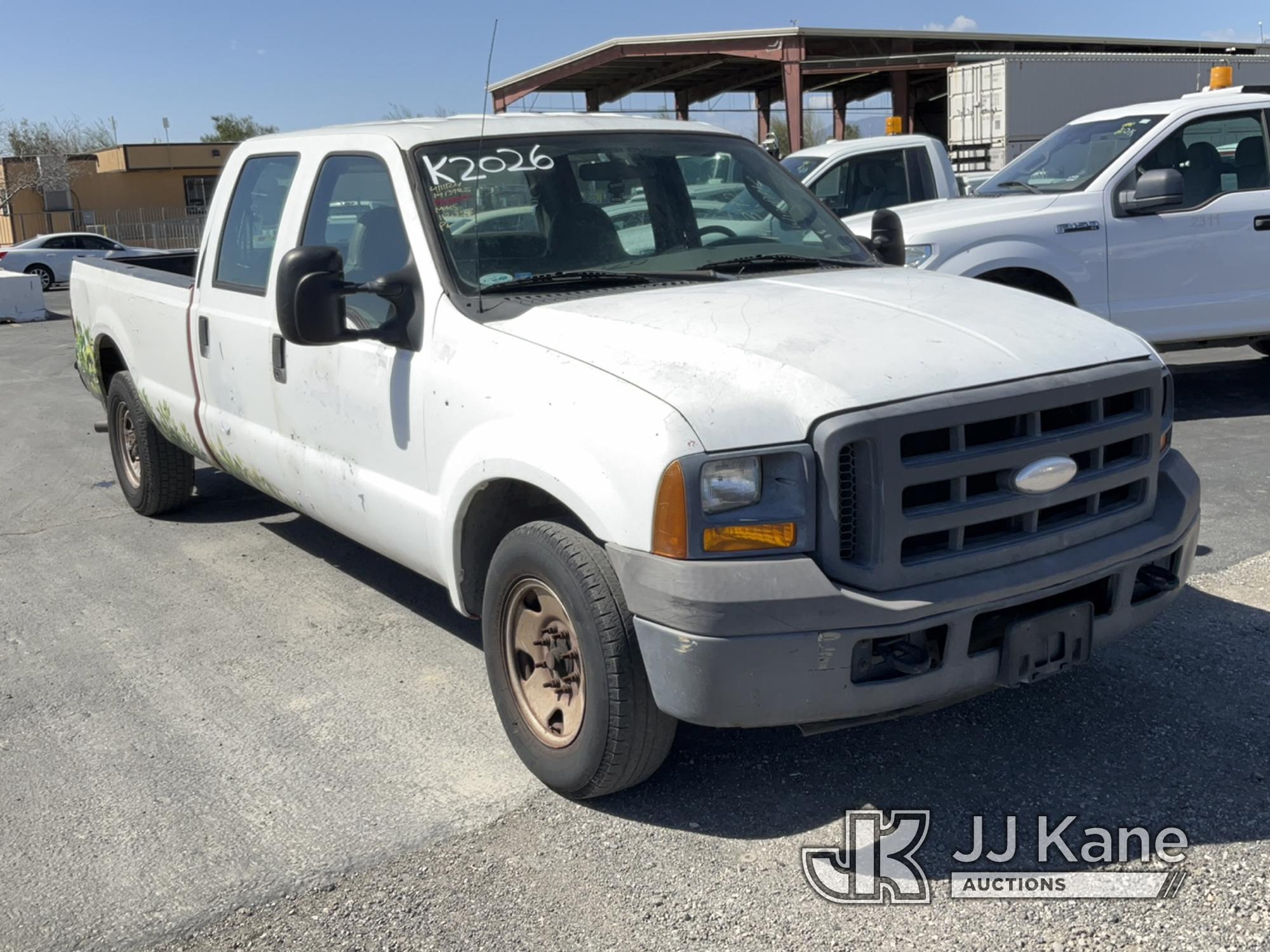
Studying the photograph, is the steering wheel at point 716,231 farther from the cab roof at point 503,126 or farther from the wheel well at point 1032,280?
the wheel well at point 1032,280

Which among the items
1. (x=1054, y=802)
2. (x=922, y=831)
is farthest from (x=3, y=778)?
(x=1054, y=802)

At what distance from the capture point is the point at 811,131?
53.5m

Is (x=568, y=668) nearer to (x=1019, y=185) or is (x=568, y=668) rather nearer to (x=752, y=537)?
(x=752, y=537)

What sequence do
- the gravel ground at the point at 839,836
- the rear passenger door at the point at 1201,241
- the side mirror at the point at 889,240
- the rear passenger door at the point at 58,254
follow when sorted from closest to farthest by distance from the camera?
the gravel ground at the point at 839,836, the side mirror at the point at 889,240, the rear passenger door at the point at 1201,241, the rear passenger door at the point at 58,254

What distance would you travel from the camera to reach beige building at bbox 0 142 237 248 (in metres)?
46.1

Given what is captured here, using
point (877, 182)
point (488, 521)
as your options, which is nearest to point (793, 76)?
point (877, 182)

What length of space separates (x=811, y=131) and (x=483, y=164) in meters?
51.4

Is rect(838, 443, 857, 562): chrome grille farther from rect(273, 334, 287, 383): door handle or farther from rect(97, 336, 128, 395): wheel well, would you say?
rect(97, 336, 128, 395): wheel well

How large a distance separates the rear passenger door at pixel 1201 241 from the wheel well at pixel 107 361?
6082 millimetres

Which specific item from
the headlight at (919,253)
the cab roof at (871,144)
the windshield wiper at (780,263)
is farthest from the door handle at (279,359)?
the cab roof at (871,144)

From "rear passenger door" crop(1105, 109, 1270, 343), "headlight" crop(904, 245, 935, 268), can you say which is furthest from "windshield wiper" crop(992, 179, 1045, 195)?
"headlight" crop(904, 245, 935, 268)

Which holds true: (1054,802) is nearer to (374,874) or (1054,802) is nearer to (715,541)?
(715,541)

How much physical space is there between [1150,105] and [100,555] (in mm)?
7180

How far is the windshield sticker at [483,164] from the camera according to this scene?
4367 millimetres
